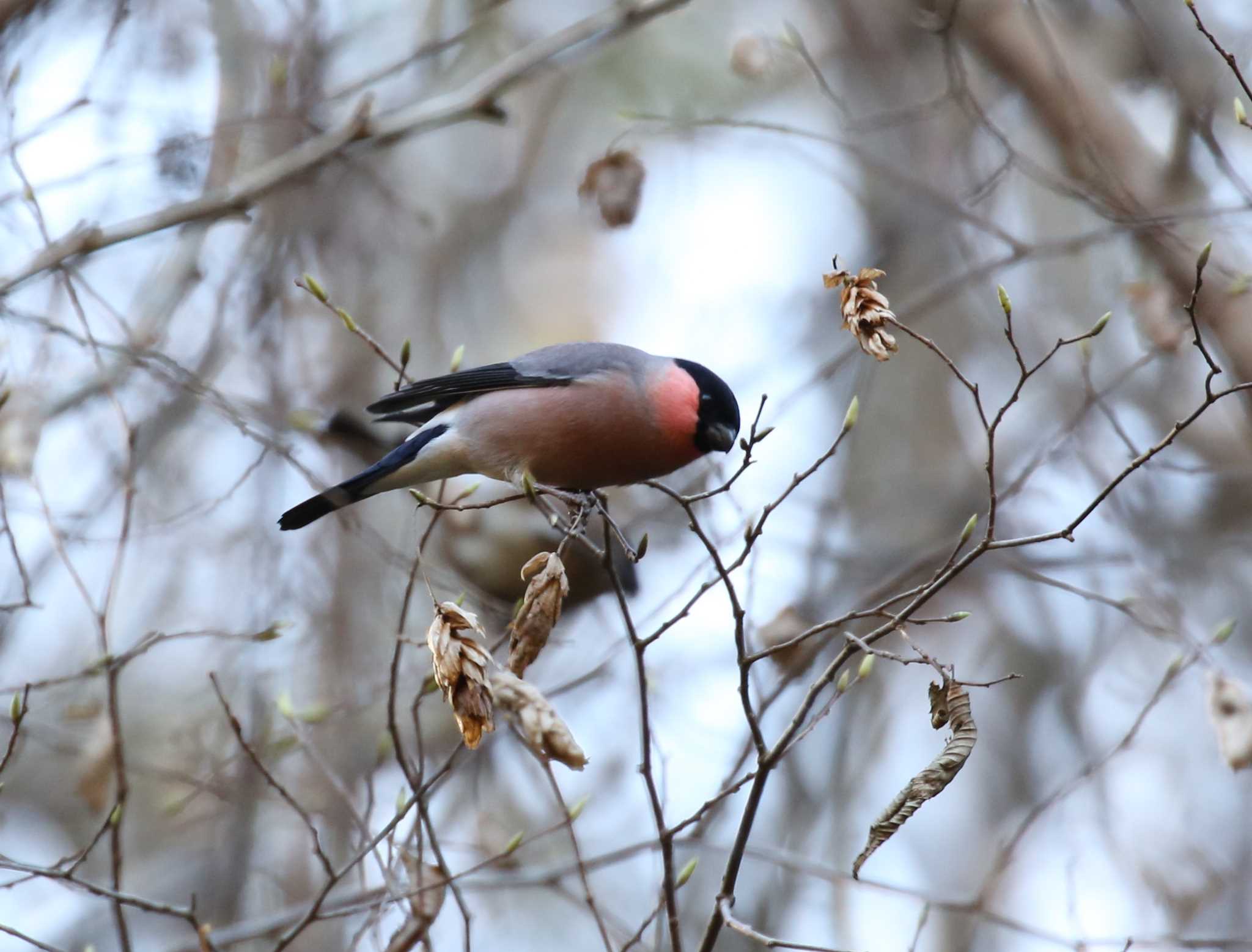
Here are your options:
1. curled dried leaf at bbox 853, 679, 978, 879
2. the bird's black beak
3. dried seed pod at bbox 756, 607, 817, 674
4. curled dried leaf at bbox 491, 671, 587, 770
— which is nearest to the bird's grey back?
the bird's black beak

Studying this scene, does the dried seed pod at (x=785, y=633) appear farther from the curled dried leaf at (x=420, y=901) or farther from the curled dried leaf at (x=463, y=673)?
the curled dried leaf at (x=463, y=673)

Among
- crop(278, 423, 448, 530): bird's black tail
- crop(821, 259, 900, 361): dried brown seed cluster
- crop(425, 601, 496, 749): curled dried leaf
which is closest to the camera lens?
crop(425, 601, 496, 749): curled dried leaf

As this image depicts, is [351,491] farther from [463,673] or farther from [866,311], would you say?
[866,311]

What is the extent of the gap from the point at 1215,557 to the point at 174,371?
5.11m

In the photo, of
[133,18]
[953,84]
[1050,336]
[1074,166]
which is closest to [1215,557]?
[1050,336]

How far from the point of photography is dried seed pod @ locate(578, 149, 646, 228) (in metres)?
3.49

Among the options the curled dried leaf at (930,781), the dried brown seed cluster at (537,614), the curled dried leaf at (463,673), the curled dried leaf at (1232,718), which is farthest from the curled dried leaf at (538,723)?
the curled dried leaf at (1232,718)

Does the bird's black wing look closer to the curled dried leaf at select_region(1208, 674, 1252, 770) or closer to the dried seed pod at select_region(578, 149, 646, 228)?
the dried seed pod at select_region(578, 149, 646, 228)

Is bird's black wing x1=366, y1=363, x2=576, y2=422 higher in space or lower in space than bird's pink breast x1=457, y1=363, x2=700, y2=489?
higher

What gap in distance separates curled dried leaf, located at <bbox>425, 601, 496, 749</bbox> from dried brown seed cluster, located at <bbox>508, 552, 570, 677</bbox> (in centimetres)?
18

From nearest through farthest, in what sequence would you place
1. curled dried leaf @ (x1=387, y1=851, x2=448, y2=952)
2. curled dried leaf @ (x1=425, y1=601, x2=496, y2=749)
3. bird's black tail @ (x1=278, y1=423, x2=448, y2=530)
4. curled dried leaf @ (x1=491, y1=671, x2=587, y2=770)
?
curled dried leaf @ (x1=491, y1=671, x2=587, y2=770), curled dried leaf @ (x1=425, y1=601, x2=496, y2=749), curled dried leaf @ (x1=387, y1=851, x2=448, y2=952), bird's black tail @ (x1=278, y1=423, x2=448, y2=530)

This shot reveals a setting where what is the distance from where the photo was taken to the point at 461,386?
3402mm

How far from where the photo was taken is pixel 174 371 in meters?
3.28

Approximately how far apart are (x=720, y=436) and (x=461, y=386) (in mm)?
785
